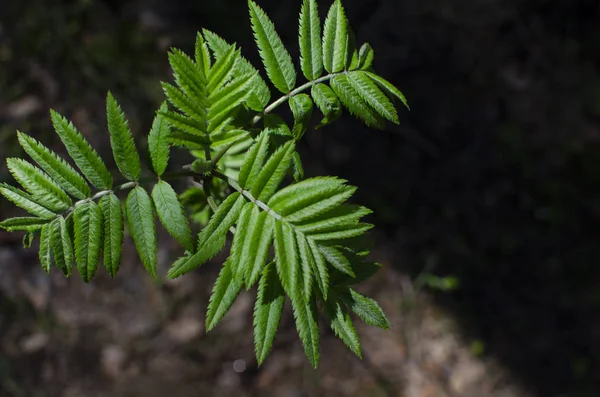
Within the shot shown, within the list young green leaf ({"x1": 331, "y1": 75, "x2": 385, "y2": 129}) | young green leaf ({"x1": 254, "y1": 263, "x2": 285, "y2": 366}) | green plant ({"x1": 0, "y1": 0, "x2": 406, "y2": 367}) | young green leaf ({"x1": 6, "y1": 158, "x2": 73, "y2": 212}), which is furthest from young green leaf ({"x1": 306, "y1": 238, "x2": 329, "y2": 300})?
young green leaf ({"x1": 6, "y1": 158, "x2": 73, "y2": 212})

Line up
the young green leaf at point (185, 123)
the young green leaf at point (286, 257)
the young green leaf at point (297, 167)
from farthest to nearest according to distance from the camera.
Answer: the young green leaf at point (297, 167)
the young green leaf at point (185, 123)
the young green leaf at point (286, 257)

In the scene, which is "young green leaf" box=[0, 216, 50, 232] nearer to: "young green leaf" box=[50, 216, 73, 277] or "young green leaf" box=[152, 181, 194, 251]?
"young green leaf" box=[50, 216, 73, 277]

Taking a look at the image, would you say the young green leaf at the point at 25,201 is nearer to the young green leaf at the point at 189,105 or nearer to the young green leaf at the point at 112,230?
the young green leaf at the point at 112,230

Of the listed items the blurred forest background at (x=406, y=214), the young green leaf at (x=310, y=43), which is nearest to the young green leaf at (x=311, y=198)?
the young green leaf at (x=310, y=43)

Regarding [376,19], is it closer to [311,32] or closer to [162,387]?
[311,32]

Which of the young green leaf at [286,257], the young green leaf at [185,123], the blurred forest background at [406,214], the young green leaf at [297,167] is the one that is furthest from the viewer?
the blurred forest background at [406,214]

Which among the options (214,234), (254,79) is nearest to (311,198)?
(214,234)
